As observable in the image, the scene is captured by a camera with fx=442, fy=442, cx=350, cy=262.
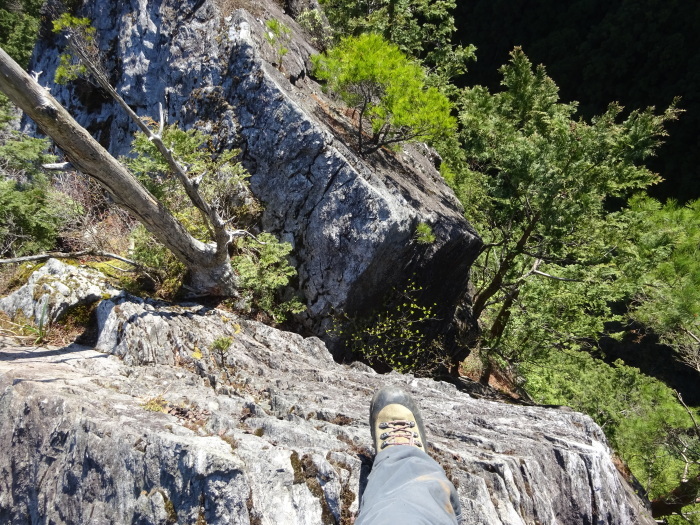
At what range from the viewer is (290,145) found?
5.88 meters

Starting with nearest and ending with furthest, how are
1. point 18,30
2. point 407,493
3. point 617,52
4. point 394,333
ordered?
point 407,493 → point 394,333 → point 18,30 → point 617,52

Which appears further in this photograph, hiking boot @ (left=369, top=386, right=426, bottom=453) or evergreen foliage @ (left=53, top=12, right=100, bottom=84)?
evergreen foliage @ (left=53, top=12, right=100, bottom=84)

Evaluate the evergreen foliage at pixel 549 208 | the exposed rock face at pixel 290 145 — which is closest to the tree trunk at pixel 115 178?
the exposed rock face at pixel 290 145

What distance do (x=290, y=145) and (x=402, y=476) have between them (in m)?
4.51

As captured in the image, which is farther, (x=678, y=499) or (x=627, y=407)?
(x=627, y=407)

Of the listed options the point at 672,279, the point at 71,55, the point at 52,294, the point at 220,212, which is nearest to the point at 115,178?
the point at 52,294

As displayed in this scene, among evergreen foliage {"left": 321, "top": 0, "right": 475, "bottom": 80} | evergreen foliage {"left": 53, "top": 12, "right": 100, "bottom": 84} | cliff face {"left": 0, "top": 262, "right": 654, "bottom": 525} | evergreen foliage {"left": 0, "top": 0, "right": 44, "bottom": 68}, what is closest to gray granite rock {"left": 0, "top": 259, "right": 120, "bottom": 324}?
cliff face {"left": 0, "top": 262, "right": 654, "bottom": 525}

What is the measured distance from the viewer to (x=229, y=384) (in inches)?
154

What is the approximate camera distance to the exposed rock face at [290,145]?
580cm

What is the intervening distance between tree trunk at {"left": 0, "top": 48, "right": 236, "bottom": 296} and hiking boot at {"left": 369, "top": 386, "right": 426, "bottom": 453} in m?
2.64

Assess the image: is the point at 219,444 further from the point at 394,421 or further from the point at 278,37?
the point at 278,37

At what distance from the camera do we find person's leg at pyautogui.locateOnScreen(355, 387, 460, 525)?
7.00ft

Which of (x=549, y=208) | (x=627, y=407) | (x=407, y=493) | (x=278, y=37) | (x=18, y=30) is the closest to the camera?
(x=407, y=493)

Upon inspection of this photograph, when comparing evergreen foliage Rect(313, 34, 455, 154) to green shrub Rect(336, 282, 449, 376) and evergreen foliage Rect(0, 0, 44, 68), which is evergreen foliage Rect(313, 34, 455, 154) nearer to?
green shrub Rect(336, 282, 449, 376)
